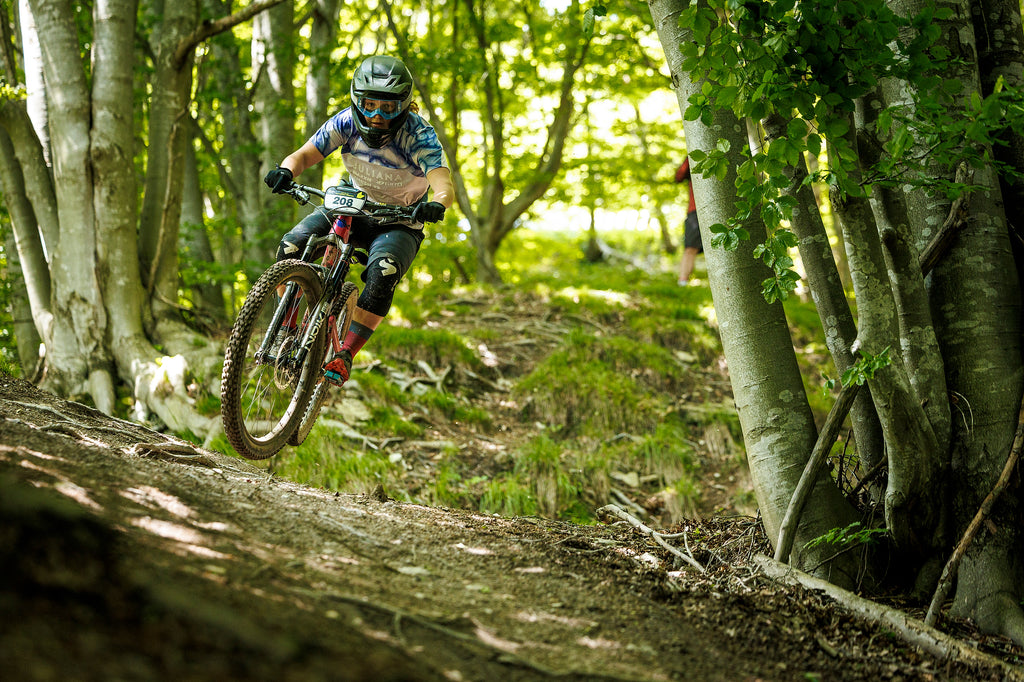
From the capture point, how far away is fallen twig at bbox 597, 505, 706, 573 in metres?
3.53

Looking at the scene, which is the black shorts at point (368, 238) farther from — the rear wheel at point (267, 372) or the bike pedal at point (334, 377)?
the bike pedal at point (334, 377)

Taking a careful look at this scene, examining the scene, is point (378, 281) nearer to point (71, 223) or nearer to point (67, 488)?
point (67, 488)

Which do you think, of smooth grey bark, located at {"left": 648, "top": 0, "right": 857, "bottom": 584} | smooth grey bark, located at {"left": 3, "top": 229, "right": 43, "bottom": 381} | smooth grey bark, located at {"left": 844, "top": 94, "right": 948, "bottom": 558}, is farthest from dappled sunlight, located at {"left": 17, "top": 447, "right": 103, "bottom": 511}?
smooth grey bark, located at {"left": 3, "top": 229, "right": 43, "bottom": 381}

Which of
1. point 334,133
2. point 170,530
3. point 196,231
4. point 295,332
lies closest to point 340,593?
point 170,530

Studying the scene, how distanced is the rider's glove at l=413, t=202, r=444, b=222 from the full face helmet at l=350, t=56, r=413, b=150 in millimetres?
585

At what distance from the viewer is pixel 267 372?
4270mm

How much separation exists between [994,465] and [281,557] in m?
3.29

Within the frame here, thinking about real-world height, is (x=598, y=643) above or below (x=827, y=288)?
below

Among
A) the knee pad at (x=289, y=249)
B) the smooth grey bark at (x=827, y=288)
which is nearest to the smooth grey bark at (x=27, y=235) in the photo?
the knee pad at (x=289, y=249)

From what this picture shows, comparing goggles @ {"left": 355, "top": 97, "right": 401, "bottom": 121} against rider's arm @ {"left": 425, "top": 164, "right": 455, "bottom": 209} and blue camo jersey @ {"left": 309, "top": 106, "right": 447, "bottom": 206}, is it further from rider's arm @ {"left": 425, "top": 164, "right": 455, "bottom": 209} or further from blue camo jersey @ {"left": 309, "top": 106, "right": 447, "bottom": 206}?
rider's arm @ {"left": 425, "top": 164, "right": 455, "bottom": 209}

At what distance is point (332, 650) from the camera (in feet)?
5.95

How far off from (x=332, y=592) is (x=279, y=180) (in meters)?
2.48

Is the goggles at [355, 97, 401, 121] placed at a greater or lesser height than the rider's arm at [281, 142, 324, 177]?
greater

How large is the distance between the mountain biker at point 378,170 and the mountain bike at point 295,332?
94mm
